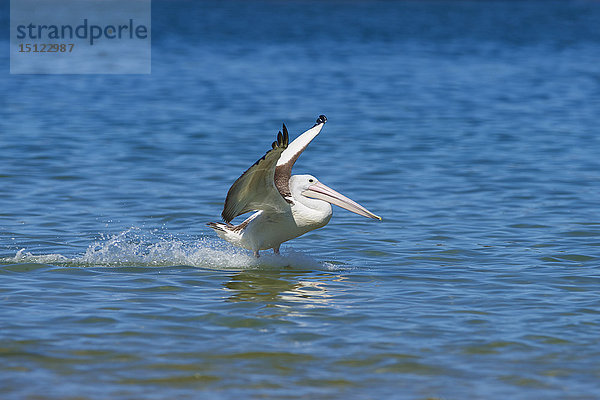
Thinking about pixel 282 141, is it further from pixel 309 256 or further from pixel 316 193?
pixel 309 256

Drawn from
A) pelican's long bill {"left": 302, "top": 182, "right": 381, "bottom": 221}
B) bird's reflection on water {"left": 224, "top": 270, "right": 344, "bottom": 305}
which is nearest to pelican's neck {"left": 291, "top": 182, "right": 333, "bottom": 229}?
pelican's long bill {"left": 302, "top": 182, "right": 381, "bottom": 221}

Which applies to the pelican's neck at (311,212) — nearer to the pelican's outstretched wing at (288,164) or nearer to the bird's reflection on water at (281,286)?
the pelican's outstretched wing at (288,164)

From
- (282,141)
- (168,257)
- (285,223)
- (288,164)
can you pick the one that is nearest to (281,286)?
(285,223)

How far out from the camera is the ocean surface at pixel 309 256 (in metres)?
6.58

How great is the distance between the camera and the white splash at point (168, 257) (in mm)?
9641

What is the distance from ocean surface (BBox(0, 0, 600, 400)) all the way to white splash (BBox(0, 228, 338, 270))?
3 centimetres

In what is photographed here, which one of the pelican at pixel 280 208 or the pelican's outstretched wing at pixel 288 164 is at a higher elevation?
the pelican's outstretched wing at pixel 288 164

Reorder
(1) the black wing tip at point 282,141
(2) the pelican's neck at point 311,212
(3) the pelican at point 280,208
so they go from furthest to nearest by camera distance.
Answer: (2) the pelican's neck at point 311,212 → (3) the pelican at point 280,208 → (1) the black wing tip at point 282,141

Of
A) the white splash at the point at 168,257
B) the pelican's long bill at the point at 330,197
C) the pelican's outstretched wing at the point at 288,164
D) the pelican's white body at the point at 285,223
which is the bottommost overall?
the white splash at the point at 168,257

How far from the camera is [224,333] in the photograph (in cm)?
741

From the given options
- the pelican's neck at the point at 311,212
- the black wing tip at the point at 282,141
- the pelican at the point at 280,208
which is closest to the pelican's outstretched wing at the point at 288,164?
the pelican at the point at 280,208

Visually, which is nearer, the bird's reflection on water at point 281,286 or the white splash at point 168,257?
the bird's reflection on water at point 281,286

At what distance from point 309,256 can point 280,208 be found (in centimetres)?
90

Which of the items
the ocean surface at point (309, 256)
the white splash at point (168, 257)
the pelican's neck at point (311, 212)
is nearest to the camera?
the ocean surface at point (309, 256)
